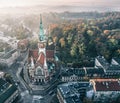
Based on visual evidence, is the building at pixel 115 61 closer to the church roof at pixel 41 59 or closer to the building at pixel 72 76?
the building at pixel 72 76

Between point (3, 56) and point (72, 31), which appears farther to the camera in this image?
point (72, 31)

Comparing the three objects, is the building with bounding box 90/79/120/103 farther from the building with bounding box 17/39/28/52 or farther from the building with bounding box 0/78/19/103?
the building with bounding box 17/39/28/52

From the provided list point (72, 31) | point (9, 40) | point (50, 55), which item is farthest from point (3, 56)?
point (72, 31)

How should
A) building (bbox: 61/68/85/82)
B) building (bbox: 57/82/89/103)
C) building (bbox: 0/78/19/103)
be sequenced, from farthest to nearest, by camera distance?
building (bbox: 61/68/85/82), building (bbox: 0/78/19/103), building (bbox: 57/82/89/103)

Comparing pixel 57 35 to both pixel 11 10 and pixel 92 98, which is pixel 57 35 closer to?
pixel 92 98

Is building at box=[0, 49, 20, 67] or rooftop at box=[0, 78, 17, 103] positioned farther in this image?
building at box=[0, 49, 20, 67]

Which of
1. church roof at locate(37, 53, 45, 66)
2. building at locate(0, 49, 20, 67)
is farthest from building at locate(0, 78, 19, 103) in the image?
building at locate(0, 49, 20, 67)

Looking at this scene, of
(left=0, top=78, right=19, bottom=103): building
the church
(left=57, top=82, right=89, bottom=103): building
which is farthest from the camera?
the church

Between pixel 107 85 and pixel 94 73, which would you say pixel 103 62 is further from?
pixel 107 85
